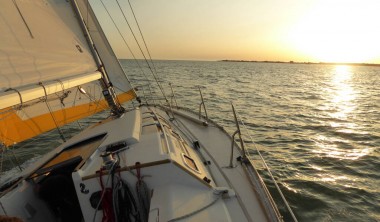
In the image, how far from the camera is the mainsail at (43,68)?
4.02m

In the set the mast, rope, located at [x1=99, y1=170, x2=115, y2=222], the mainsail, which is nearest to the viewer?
rope, located at [x1=99, y1=170, x2=115, y2=222]

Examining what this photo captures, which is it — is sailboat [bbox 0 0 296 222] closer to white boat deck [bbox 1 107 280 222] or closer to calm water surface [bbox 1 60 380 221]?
white boat deck [bbox 1 107 280 222]

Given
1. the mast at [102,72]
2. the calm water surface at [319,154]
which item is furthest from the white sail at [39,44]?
the calm water surface at [319,154]

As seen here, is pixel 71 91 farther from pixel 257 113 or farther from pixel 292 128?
pixel 257 113

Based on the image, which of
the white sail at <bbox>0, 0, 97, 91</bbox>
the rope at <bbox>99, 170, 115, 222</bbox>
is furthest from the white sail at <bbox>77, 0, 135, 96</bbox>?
the rope at <bbox>99, 170, 115, 222</bbox>

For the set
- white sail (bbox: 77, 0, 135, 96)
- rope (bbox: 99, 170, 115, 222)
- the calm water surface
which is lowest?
the calm water surface

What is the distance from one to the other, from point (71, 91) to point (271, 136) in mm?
7866

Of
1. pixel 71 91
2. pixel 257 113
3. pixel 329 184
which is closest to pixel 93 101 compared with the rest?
pixel 71 91

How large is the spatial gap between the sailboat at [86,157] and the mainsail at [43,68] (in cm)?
2

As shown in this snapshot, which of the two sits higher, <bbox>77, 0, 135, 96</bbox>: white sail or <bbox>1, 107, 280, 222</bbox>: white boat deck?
<bbox>77, 0, 135, 96</bbox>: white sail

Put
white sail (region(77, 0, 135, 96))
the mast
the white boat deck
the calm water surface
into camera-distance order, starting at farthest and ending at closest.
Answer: white sail (region(77, 0, 135, 96)), the calm water surface, the mast, the white boat deck

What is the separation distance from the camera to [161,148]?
4086 mm

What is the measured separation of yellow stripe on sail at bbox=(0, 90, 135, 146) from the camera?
15.3 feet

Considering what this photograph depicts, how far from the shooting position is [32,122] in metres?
5.27
